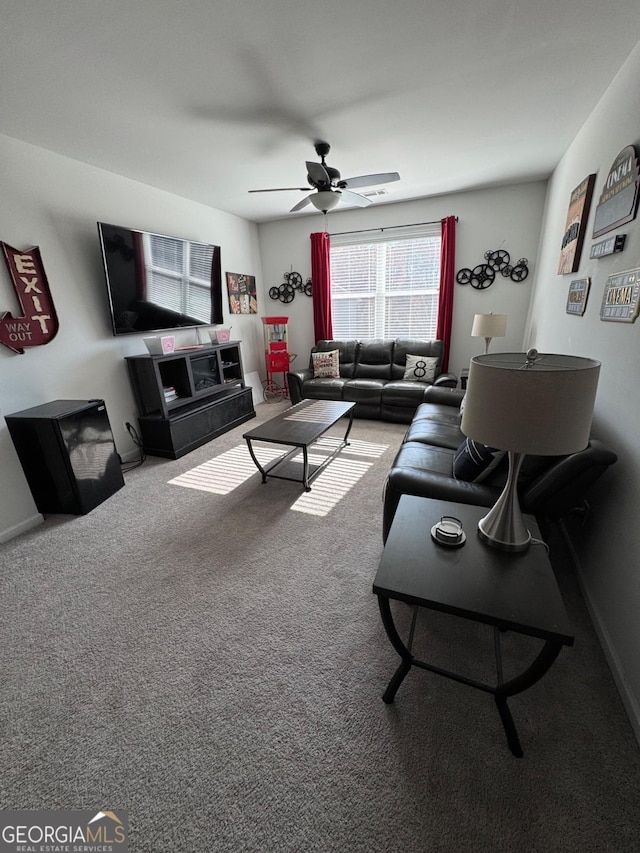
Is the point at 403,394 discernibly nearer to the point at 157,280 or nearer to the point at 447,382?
the point at 447,382

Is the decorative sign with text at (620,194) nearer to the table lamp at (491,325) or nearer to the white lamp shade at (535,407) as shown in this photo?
the white lamp shade at (535,407)

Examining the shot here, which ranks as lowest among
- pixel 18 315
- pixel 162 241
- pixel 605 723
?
pixel 605 723

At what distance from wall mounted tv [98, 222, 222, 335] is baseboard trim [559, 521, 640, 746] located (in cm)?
395

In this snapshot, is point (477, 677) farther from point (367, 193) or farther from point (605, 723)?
point (367, 193)

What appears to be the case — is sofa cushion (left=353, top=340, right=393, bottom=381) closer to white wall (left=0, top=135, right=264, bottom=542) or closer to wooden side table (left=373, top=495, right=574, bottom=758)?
white wall (left=0, top=135, right=264, bottom=542)

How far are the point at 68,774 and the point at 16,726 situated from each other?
0.34 m

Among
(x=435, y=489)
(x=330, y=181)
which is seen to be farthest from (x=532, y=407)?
(x=330, y=181)

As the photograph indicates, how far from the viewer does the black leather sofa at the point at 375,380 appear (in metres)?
4.23

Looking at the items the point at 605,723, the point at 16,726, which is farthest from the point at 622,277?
the point at 16,726

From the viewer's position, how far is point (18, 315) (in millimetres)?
2477

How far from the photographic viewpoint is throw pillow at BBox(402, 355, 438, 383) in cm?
452

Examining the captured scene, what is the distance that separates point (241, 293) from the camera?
198 inches
